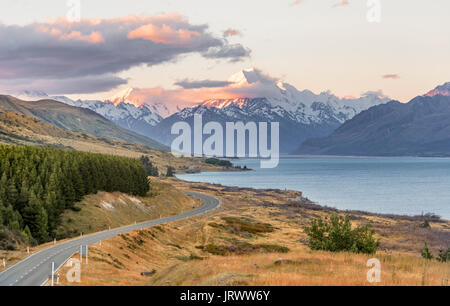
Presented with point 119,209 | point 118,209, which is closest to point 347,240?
point 118,209

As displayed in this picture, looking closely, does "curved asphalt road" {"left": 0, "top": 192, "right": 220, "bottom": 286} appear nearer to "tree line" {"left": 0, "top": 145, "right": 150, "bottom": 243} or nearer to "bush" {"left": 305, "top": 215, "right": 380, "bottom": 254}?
"tree line" {"left": 0, "top": 145, "right": 150, "bottom": 243}

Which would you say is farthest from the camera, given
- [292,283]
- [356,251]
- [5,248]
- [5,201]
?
[5,201]

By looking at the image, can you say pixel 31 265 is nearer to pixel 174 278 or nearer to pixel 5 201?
pixel 174 278

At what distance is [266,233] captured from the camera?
8638cm

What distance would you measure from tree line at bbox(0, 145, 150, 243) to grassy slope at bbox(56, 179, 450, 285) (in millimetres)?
19028

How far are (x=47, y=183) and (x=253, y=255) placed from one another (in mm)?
61517

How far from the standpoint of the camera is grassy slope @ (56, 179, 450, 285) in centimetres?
2412

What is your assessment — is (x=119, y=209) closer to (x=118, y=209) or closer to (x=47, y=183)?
(x=118, y=209)

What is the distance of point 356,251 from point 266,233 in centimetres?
5070

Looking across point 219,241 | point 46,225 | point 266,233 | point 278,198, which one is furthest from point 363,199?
point 46,225

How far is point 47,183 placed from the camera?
86438mm

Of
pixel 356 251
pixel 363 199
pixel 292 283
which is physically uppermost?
pixel 292 283

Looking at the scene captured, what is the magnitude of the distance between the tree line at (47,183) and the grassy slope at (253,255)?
62.4ft
